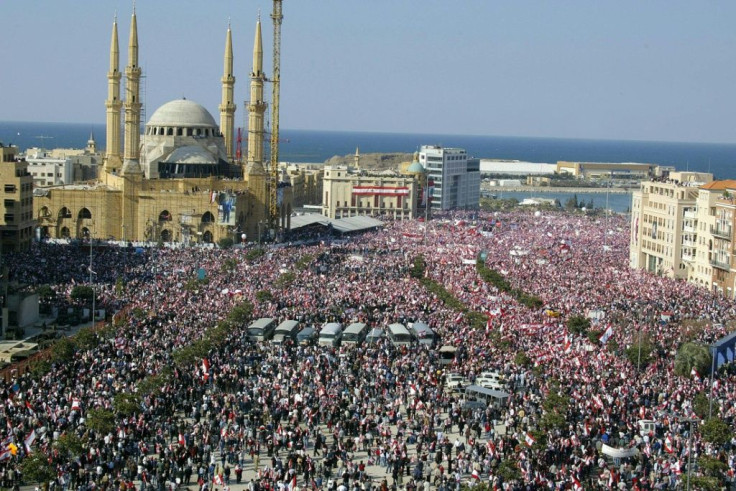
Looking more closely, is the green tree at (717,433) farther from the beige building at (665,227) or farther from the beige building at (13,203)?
the beige building at (13,203)

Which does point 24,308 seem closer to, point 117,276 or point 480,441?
point 117,276

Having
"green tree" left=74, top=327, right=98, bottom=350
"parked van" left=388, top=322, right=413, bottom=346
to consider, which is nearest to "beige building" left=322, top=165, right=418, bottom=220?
"parked van" left=388, top=322, right=413, bottom=346

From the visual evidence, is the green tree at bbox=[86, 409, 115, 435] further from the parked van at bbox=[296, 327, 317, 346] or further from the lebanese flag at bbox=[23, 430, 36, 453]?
the parked van at bbox=[296, 327, 317, 346]

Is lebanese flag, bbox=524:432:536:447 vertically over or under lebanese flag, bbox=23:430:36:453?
under


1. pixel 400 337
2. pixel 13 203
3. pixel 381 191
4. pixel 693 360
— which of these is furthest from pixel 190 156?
pixel 693 360

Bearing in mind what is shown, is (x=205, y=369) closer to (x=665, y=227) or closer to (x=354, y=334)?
(x=354, y=334)
